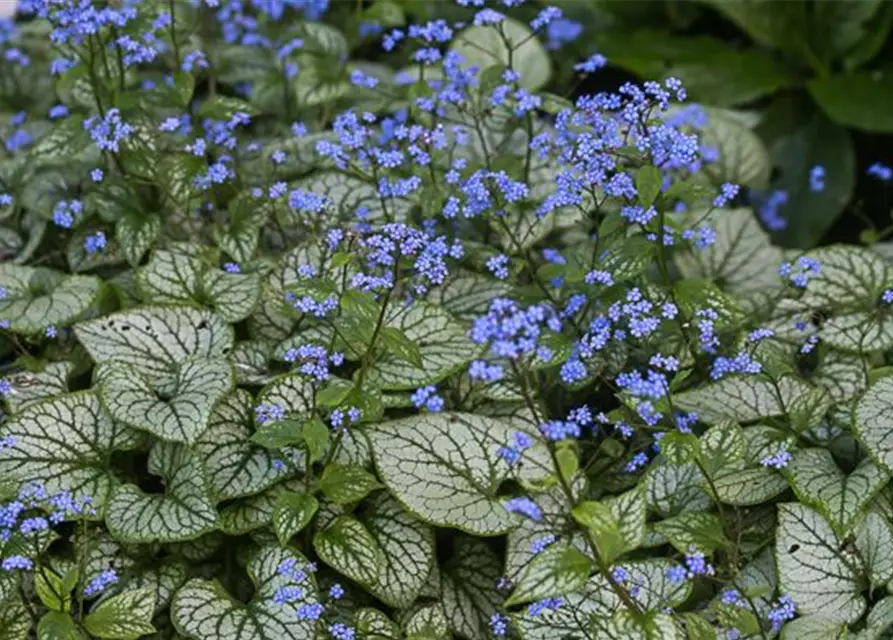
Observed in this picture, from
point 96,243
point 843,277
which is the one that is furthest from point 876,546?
point 96,243

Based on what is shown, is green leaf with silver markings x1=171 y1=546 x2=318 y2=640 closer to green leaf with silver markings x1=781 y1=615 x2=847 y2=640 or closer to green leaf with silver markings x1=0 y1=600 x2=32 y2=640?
green leaf with silver markings x1=0 y1=600 x2=32 y2=640

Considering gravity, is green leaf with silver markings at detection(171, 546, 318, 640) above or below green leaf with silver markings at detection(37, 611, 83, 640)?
below

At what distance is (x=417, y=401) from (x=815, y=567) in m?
0.97

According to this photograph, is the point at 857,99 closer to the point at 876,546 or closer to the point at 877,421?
the point at 877,421

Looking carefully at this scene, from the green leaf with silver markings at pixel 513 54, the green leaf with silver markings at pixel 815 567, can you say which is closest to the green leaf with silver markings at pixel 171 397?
the green leaf with silver markings at pixel 815 567

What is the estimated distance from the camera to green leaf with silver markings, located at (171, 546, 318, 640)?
2.79 metres

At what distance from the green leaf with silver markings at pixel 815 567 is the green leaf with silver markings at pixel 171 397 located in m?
1.30

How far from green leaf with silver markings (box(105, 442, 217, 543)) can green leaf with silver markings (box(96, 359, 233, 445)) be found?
12 centimetres

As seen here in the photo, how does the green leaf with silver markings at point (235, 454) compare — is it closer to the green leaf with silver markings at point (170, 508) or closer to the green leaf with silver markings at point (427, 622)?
the green leaf with silver markings at point (170, 508)

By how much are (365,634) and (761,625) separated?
32.8 inches

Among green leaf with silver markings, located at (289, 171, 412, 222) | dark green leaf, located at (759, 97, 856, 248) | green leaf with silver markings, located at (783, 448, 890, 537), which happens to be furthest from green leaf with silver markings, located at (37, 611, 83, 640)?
dark green leaf, located at (759, 97, 856, 248)

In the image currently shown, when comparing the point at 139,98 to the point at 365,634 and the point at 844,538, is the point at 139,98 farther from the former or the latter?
the point at 844,538

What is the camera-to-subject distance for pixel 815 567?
284 cm

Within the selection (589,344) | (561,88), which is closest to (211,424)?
(589,344)
